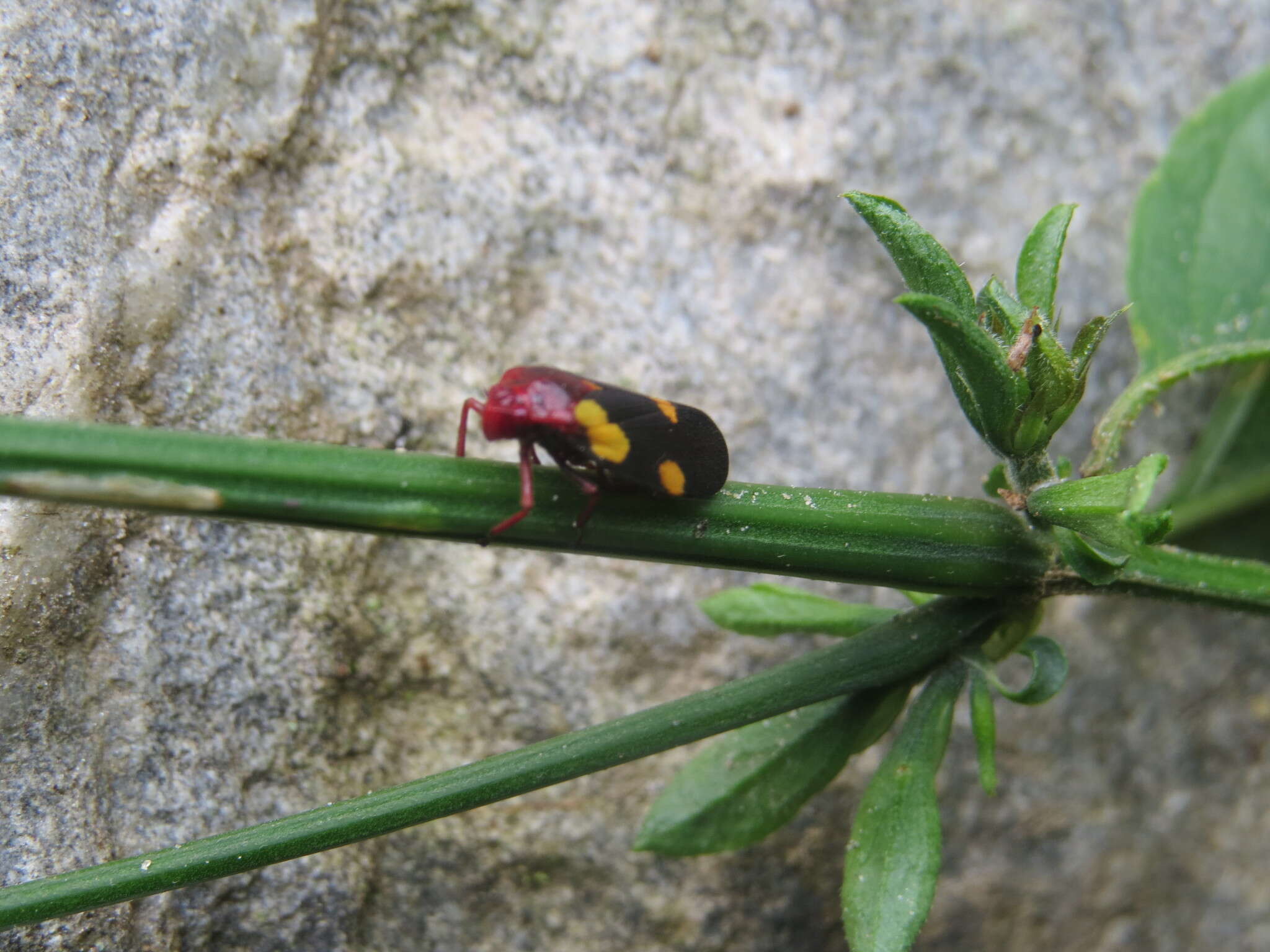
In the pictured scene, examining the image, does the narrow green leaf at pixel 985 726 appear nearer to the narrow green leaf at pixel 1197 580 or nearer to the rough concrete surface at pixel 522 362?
the narrow green leaf at pixel 1197 580

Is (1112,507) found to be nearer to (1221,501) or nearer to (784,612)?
(784,612)

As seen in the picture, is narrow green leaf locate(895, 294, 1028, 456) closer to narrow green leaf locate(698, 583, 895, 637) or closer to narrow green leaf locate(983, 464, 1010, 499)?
narrow green leaf locate(983, 464, 1010, 499)

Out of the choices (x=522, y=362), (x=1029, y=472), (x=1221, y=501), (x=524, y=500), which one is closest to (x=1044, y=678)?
→ (x=1029, y=472)

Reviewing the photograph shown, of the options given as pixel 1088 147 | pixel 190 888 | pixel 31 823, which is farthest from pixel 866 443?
pixel 31 823

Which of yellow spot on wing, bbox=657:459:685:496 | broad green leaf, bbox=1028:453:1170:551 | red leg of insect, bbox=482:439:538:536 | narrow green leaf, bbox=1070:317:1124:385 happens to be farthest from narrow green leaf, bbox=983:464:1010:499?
red leg of insect, bbox=482:439:538:536

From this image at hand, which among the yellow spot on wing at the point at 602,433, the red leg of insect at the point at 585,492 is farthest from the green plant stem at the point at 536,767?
the yellow spot on wing at the point at 602,433

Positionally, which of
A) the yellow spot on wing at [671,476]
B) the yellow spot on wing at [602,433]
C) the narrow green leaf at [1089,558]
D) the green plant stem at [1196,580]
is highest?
the yellow spot on wing at [602,433]
